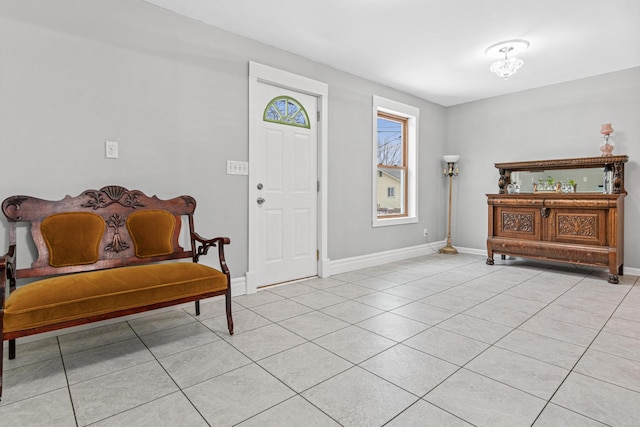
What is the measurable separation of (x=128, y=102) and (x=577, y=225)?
4781 mm

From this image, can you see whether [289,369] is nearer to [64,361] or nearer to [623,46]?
[64,361]

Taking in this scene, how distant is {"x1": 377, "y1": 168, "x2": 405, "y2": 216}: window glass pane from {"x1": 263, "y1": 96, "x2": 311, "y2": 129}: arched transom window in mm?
1631

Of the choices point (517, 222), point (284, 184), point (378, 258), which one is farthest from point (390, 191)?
point (284, 184)

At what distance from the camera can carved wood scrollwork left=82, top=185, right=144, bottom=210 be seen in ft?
7.70

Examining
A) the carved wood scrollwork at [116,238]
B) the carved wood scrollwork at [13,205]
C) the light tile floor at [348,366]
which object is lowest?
the light tile floor at [348,366]

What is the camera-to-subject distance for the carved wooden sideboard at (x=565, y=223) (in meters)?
3.75

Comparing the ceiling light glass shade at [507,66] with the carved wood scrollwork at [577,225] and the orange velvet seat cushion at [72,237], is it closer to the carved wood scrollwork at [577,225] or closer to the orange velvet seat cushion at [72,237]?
the carved wood scrollwork at [577,225]

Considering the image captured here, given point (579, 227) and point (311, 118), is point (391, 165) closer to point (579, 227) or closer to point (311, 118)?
point (311, 118)

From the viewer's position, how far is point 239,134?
10.5 feet

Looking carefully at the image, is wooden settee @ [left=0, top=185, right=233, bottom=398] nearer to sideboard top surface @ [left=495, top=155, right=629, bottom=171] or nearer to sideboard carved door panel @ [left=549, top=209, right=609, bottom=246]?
sideboard carved door panel @ [left=549, top=209, right=609, bottom=246]

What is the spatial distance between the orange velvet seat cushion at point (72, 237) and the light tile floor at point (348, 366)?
0.55 meters

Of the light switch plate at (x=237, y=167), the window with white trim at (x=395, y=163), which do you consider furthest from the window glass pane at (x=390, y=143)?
the light switch plate at (x=237, y=167)

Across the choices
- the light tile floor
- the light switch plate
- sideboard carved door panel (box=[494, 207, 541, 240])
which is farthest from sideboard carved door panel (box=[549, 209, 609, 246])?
the light switch plate

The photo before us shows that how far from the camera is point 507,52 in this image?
3549mm
